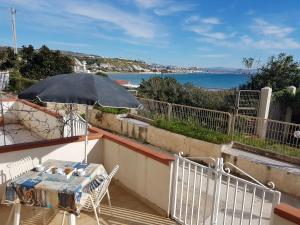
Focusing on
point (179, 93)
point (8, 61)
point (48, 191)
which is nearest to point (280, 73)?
point (179, 93)

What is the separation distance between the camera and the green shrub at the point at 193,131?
8653mm

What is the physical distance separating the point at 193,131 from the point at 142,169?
4.61 metres

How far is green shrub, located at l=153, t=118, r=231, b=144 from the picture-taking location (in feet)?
28.4

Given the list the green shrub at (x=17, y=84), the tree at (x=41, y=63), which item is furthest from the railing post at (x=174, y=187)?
the tree at (x=41, y=63)

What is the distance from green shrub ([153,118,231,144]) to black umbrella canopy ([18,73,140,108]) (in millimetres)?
4797

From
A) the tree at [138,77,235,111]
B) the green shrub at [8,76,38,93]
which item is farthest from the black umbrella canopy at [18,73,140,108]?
the green shrub at [8,76,38,93]

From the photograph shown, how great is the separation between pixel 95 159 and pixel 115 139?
2.38ft

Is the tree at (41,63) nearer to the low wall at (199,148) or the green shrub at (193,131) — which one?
the low wall at (199,148)

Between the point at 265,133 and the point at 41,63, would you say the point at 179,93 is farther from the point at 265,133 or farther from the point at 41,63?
the point at 41,63

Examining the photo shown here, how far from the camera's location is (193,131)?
9383 millimetres

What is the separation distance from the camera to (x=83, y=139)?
5910 millimetres

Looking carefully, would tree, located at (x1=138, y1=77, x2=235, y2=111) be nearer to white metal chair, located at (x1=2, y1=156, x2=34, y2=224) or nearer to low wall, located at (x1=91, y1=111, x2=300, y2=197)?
low wall, located at (x1=91, y1=111, x2=300, y2=197)

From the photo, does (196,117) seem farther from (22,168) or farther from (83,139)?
(22,168)

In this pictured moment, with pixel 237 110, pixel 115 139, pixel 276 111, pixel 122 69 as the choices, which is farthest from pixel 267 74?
pixel 122 69
